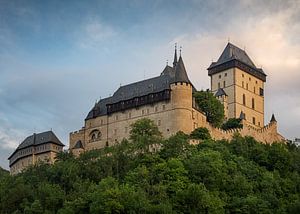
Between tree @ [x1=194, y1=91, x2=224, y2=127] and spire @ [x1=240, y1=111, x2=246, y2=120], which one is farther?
spire @ [x1=240, y1=111, x2=246, y2=120]

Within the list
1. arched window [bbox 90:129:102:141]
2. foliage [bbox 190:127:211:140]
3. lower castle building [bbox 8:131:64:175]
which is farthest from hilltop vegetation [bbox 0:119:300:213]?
lower castle building [bbox 8:131:64:175]

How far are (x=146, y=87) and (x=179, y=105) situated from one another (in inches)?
307

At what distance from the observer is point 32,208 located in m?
74.9

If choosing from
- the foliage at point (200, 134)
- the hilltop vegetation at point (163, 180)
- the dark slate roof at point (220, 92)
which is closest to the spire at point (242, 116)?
the dark slate roof at point (220, 92)

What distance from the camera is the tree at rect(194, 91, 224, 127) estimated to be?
92.4 m

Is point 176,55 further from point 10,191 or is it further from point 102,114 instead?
point 10,191

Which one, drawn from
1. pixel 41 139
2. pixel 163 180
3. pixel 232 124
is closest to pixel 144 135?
pixel 163 180

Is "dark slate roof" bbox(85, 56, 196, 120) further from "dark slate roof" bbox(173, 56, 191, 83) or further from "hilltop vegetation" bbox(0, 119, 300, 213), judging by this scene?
"hilltop vegetation" bbox(0, 119, 300, 213)

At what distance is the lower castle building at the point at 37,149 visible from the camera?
326 ft

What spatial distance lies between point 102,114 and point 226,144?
16.7 meters

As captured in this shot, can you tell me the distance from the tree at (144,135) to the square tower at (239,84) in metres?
18.7

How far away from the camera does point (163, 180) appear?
75000 millimetres

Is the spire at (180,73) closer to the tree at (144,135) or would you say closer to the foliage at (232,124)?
the tree at (144,135)

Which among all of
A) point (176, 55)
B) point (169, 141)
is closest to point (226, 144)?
point (169, 141)
